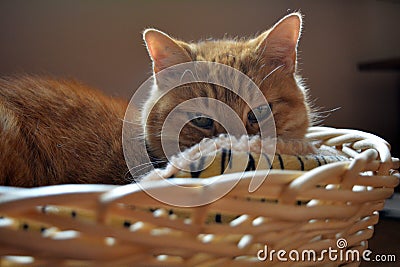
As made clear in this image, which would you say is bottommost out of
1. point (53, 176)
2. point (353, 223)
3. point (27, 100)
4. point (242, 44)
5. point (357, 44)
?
point (353, 223)

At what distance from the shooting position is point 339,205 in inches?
27.6

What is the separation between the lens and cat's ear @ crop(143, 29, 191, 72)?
3.66 ft

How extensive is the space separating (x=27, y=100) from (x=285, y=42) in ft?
2.19

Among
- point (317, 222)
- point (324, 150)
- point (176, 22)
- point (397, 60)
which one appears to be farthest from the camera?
point (397, 60)

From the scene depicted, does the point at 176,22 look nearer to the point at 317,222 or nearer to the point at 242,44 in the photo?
the point at 242,44

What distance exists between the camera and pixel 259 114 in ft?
3.42

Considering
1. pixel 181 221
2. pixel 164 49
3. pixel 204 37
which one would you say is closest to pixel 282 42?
pixel 164 49

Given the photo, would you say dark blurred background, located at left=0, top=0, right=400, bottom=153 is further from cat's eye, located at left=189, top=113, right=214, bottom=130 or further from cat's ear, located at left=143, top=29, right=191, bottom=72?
cat's eye, located at left=189, top=113, right=214, bottom=130

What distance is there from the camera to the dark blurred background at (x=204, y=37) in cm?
174

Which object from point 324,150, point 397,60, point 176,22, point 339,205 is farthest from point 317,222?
point 397,60

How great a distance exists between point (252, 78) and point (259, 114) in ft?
0.31

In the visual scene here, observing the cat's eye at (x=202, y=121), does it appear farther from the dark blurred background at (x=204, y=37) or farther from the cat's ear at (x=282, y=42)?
the dark blurred background at (x=204, y=37)

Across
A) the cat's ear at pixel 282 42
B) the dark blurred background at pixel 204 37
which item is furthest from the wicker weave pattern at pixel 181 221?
the dark blurred background at pixel 204 37

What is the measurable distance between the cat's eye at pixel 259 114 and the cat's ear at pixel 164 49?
22 centimetres
